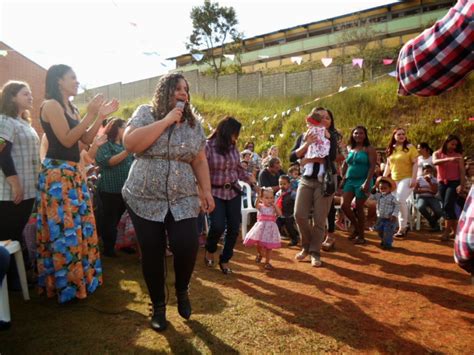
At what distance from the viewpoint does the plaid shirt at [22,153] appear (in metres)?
3.39

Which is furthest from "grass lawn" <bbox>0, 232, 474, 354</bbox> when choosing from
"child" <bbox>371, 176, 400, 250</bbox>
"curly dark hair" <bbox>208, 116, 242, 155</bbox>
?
"curly dark hair" <bbox>208, 116, 242, 155</bbox>

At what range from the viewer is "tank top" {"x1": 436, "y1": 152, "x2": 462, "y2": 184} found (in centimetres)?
660

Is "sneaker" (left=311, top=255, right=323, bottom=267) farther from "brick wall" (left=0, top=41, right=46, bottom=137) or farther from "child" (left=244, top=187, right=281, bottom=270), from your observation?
"brick wall" (left=0, top=41, right=46, bottom=137)

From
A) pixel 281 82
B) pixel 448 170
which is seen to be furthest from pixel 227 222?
pixel 281 82

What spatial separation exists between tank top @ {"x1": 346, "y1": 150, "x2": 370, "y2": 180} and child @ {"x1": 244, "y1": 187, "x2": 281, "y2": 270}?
5.65 feet

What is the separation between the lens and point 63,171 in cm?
327

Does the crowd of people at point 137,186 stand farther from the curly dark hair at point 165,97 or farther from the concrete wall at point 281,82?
the concrete wall at point 281,82

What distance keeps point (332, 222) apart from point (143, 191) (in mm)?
4131

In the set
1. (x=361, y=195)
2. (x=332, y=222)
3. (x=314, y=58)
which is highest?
(x=314, y=58)

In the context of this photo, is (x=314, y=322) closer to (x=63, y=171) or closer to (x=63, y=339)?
(x=63, y=339)

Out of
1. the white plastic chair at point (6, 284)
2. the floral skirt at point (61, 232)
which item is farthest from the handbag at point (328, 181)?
the white plastic chair at point (6, 284)

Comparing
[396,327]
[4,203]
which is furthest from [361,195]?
[4,203]

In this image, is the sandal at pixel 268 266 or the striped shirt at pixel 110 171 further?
the striped shirt at pixel 110 171

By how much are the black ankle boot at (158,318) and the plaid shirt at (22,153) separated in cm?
175
